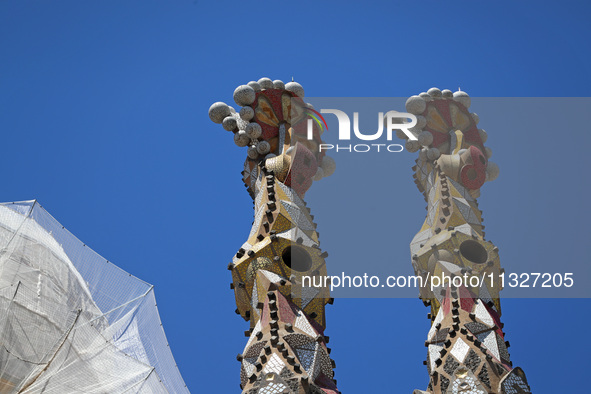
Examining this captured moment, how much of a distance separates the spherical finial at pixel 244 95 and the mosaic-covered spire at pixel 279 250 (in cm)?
2

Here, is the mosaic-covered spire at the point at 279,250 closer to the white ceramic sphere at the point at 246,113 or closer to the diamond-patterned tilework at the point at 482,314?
the white ceramic sphere at the point at 246,113

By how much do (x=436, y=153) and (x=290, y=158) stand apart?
237cm

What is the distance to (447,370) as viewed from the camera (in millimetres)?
17578

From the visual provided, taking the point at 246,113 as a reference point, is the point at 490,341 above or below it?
below

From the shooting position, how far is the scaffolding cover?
57.2 feet

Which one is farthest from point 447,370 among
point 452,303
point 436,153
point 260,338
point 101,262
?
point 101,262

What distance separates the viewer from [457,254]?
62.0 feet

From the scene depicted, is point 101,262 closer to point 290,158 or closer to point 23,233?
point 23,233

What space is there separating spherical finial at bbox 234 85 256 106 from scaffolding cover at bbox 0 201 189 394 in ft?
10.5

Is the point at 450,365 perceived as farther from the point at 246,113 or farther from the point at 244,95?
the point at 244,95

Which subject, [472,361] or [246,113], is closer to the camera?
[472,361]

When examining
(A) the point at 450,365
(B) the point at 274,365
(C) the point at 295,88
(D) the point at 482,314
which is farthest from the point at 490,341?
(C) the point at 295,88

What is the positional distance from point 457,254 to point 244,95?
4.09m

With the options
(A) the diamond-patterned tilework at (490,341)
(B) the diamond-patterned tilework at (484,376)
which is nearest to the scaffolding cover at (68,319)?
(B) the diamond-patterned tilework at (484,376)
